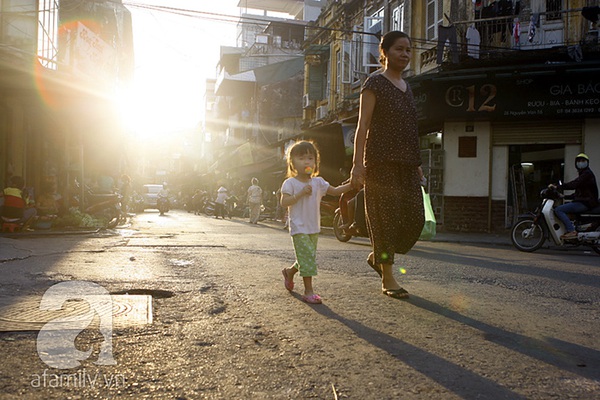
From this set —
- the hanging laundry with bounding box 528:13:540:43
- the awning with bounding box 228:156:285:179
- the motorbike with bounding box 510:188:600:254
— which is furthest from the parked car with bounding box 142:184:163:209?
the motorbike with bounding box 510:188:600:254

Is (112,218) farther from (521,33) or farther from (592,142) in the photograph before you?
(592,142)

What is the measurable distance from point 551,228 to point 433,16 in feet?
32.4

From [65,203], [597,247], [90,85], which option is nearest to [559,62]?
[597,247]

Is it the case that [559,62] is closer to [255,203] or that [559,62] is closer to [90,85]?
[255,203]

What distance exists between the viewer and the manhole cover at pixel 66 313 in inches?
125

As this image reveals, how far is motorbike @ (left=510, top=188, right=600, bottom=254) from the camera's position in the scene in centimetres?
1009

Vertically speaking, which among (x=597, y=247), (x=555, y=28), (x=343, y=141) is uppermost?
(x=555, y=28)

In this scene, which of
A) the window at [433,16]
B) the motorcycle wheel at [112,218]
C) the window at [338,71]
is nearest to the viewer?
the motorcycle wheel at [112,218]

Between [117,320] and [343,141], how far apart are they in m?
18.3

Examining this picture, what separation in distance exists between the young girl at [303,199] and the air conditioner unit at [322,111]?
870 inches

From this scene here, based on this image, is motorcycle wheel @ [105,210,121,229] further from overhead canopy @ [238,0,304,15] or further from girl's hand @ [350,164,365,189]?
overhead canopy @ [238,0,304,15]

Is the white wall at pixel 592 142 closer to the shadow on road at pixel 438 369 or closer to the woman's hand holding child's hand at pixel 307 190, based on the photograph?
the woman's hand holding child's hand at pixel 307 190

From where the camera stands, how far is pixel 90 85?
1372 centimetres

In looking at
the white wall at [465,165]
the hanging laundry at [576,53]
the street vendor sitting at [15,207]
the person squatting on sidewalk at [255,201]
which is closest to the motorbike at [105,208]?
the street vendor sitting at [15,207]
